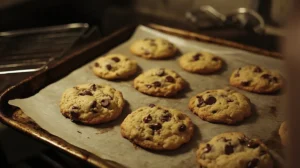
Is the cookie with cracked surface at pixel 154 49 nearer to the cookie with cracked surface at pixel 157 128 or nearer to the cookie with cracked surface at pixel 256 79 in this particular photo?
the cookie with cracked surface at pixel 256 79

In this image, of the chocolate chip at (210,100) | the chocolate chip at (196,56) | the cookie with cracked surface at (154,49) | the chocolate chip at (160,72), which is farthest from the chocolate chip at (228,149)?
the cookie with cracked surface at (154,49)

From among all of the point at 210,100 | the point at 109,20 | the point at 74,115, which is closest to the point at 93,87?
the point at 74,115

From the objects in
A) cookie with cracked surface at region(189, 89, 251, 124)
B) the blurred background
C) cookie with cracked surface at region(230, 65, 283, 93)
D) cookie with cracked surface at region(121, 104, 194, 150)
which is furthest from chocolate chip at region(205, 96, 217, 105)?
the blurred background

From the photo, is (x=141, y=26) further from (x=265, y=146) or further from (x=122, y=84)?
(x=265, y=146)

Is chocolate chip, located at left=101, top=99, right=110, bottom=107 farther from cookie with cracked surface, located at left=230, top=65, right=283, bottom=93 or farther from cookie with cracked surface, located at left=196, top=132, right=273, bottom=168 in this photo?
cookie with cracked surface, located at left=230, top=65, right=283, bottom=93

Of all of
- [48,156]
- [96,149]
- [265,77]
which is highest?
[265,77]

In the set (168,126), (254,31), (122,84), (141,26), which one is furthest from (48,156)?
(254,31)
